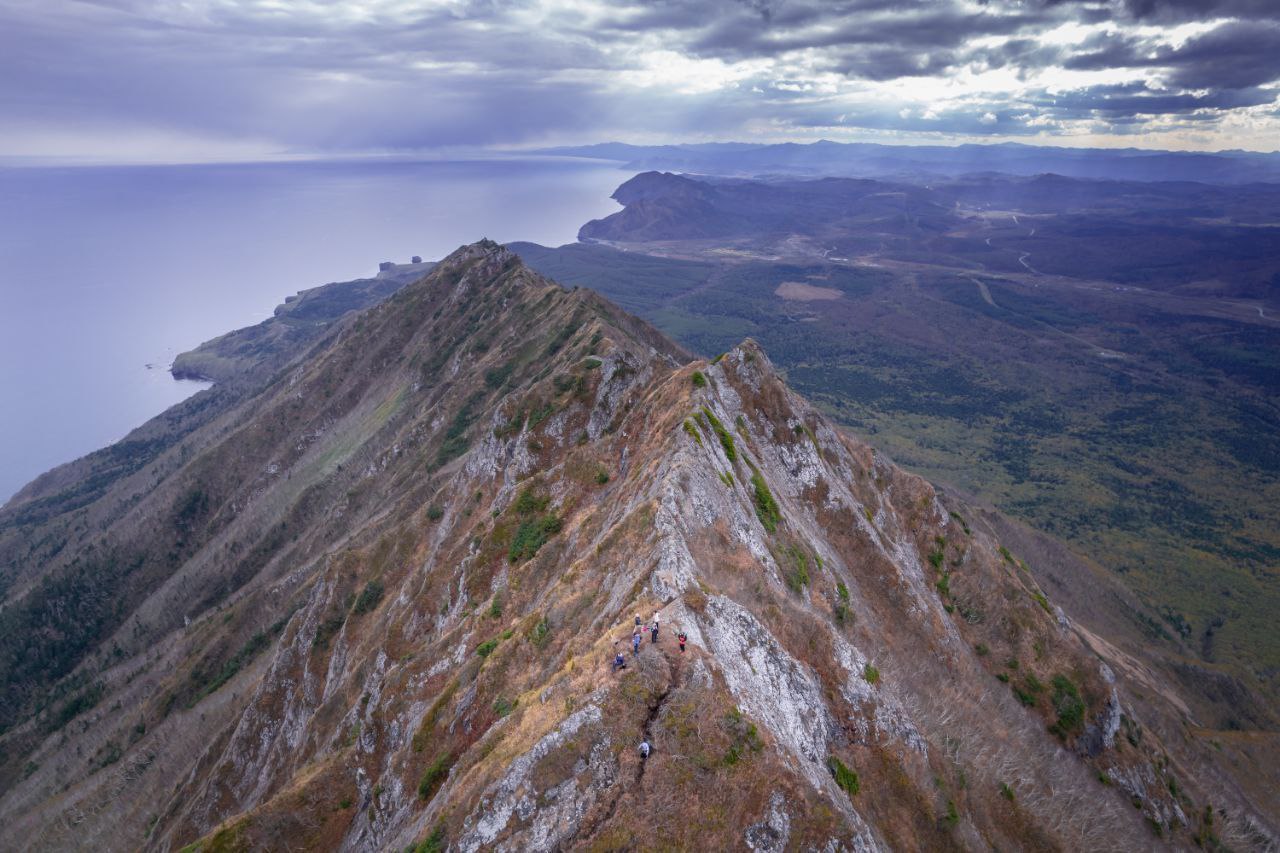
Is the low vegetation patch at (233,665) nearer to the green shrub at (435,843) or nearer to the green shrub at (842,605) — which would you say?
the green shrub at (435,843)

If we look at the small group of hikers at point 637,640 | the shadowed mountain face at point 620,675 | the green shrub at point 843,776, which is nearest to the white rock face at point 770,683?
the shadowed mountain face at point 620,675

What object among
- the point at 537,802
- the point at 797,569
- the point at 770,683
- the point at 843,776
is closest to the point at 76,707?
the point at 537,802

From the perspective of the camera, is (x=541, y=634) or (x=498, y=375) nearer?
(x=541, y=634)

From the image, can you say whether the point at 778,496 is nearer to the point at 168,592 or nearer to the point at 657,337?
the point at 657,337

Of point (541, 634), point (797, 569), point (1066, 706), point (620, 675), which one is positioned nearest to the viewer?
point (620, 675)

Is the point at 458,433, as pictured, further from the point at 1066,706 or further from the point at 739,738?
the point at 739,738

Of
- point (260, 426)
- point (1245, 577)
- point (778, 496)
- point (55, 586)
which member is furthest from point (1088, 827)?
point (55, 586)

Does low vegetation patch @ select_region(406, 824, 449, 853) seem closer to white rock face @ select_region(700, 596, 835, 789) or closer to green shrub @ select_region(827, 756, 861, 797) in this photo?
white rock face @ select_region(700, 596, 835, 789)
